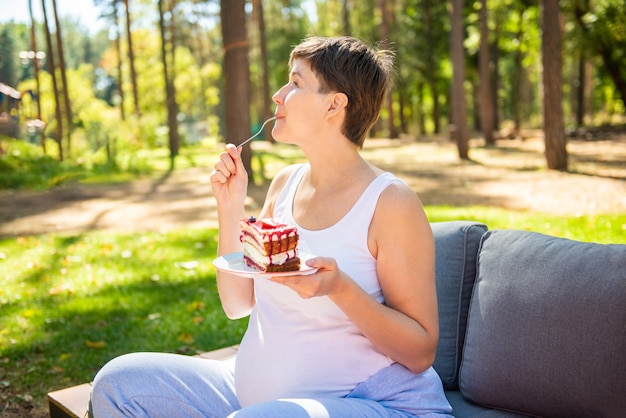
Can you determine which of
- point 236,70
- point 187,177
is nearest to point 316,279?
point 236,70

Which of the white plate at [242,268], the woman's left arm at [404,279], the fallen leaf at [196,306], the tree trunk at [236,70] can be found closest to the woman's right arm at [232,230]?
the white plate at [242,268]

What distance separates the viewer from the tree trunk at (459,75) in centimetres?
1584

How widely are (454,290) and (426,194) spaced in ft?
28.3

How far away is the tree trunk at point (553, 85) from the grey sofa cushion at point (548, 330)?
1034 cm

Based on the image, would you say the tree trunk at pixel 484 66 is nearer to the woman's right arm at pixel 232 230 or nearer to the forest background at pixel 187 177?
the forest background at pixel 187 177

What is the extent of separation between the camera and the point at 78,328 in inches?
195

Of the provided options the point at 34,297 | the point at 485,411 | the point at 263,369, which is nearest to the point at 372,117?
the point at 263,369

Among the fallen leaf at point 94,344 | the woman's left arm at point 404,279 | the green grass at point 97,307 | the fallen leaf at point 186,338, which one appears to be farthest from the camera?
the fallen leaf at point 186,338

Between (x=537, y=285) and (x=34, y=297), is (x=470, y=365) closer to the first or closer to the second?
(x=537, y=285)

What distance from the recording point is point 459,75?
52.7ft

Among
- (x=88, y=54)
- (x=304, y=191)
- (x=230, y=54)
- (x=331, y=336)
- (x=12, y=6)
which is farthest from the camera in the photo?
(x=88, y=54)

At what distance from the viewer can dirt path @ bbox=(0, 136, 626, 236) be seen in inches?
372

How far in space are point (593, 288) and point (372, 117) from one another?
2.94ft

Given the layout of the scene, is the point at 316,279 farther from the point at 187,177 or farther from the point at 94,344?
the point at 187,177
